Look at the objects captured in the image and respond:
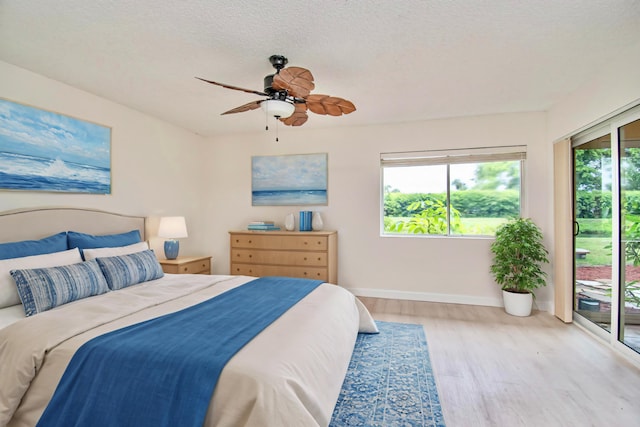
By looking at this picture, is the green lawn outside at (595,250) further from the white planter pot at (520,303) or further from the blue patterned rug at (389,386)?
the blue patterned rug at (389,386)

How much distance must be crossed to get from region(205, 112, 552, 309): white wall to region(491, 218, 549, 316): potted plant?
326 millimetres

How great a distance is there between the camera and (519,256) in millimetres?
3598

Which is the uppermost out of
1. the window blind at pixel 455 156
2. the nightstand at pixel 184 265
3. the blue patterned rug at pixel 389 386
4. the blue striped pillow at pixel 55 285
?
the window blind at pixel 455 156

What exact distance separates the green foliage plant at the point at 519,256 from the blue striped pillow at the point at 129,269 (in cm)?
365

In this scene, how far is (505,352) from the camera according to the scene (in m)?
2.66

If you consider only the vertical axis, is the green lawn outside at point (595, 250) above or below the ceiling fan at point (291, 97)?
below

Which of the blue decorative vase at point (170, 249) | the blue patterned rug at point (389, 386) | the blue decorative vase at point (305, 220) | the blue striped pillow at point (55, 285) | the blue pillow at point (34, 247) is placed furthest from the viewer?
the blue decorative vase at point (305, 220)

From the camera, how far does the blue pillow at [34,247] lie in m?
2.23

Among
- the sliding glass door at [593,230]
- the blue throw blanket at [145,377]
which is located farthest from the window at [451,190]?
the blue throw blanket at [145,377]

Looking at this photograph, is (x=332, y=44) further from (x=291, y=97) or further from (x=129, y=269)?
(x=129, y=269)

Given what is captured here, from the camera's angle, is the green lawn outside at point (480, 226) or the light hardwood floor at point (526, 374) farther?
the green lawn outside at point (480, 226)

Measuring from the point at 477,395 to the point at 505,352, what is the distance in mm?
813

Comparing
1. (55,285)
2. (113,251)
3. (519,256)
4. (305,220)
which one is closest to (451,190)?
(519,256)

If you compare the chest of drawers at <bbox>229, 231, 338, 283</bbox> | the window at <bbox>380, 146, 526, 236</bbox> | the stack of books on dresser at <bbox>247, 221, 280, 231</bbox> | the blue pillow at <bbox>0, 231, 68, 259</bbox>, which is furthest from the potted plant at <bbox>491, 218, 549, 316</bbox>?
the blue pillow at <bbox>0, 231, 68, 259</bbox>
